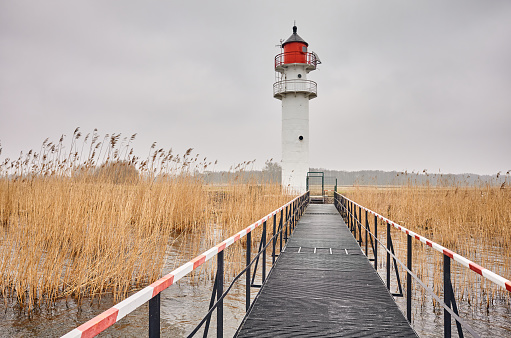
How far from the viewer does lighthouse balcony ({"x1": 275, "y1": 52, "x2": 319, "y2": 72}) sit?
1964cm

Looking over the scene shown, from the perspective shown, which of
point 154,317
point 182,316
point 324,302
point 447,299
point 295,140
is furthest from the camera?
point 295,140

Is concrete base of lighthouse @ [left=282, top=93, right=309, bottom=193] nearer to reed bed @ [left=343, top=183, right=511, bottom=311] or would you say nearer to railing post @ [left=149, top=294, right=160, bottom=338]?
reed bed @ [left=343, top=183, right=511, bottom=311]

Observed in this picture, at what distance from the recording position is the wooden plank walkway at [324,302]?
3238mm

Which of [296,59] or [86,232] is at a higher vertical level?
[296,59]

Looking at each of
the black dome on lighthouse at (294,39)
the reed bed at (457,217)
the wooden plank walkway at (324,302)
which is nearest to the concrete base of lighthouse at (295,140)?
the black dome on lighthouse at (294,39)

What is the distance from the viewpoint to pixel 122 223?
17.8 ft

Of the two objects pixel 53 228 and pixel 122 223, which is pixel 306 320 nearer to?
pixel 122 223

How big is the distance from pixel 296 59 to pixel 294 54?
0.35m

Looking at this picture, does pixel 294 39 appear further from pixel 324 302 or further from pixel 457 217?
pixel 324 302

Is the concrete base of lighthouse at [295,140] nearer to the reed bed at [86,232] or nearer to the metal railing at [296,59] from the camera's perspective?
the metal railing at [296,59]

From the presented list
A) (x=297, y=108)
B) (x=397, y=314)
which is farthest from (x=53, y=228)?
(x=297, y=108)

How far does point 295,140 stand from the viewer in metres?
19.2

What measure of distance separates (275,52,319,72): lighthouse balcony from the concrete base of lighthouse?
5.28 feet

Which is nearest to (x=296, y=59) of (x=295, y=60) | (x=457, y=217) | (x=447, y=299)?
(x=295, y=60)
